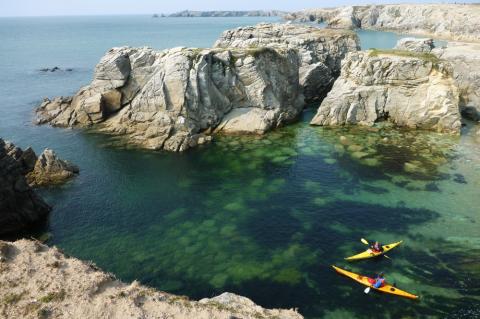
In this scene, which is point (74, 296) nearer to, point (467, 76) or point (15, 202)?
point (15, 202)

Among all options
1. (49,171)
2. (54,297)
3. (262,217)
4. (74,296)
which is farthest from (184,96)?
(54,297)

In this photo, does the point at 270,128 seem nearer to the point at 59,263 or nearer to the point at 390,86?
the point at 390,86

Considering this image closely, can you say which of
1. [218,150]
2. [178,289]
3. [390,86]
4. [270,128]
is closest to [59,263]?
[178,289]

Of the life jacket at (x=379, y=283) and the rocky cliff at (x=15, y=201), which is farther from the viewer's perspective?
the rocky cliff at (x=15, y=201)

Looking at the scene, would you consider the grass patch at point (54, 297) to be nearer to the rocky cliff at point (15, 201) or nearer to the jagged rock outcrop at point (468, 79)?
the rocky cliff at point (15, 201)

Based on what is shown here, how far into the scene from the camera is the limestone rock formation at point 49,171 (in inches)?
2110

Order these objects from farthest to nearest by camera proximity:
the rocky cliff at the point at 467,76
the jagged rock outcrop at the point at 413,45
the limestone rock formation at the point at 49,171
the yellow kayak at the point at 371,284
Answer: the jagged rock outcrop at the point at 413,45 → the rocky cliff at the point at 467,76 → the limestone rock formation at the point at 49,171 → the yellow kayak at the point at 371,284

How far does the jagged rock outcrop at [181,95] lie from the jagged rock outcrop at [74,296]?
140 feet

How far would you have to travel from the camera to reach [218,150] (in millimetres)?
64812

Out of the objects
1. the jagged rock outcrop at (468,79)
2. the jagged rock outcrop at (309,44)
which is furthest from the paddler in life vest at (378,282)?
the jagged rock outcrop at (309,44)

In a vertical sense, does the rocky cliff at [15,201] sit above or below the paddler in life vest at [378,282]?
above

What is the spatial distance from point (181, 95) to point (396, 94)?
4056cm

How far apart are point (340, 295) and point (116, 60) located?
2430 inches

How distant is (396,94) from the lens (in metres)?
74.5
